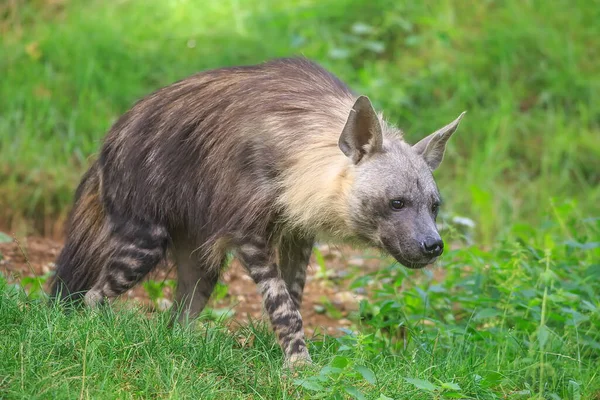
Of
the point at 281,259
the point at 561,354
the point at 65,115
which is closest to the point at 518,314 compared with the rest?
the point at 561,354

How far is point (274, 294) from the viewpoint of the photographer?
14.1 ft

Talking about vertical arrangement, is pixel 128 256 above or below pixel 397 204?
below

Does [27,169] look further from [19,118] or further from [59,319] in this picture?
[59,319]

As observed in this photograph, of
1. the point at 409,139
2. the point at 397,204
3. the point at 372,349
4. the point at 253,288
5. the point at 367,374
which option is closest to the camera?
the point at 367,374

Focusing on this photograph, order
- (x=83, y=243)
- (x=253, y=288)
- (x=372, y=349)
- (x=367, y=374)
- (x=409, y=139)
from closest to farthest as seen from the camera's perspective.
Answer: (x=367, y=374), (x=372, y=349), (x=83, y=243), (x=253, y=288), (x=409, y=139)

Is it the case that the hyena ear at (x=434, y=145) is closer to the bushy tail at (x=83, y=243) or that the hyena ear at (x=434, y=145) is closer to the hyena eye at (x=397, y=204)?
the hyena eye at (x=397, y=204)

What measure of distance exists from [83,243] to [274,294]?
1.06m

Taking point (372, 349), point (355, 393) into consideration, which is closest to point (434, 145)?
point (372, 349)

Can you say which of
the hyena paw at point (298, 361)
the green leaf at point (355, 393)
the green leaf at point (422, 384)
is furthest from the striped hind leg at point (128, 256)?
the green leaf at point (422, 384)

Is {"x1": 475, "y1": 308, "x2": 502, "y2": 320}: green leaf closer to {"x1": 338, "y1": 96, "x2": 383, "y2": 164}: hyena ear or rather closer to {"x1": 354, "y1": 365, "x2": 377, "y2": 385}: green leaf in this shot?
{"x1": 338, "y1": 96, "x2": 383, "y2": 164}: hyena ear

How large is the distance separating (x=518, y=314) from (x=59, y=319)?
7.22 ft

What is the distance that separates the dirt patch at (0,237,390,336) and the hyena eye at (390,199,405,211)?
38.1 inches

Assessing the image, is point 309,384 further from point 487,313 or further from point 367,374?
point 487,313

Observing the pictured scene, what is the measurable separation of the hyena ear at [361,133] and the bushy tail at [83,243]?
125cm
